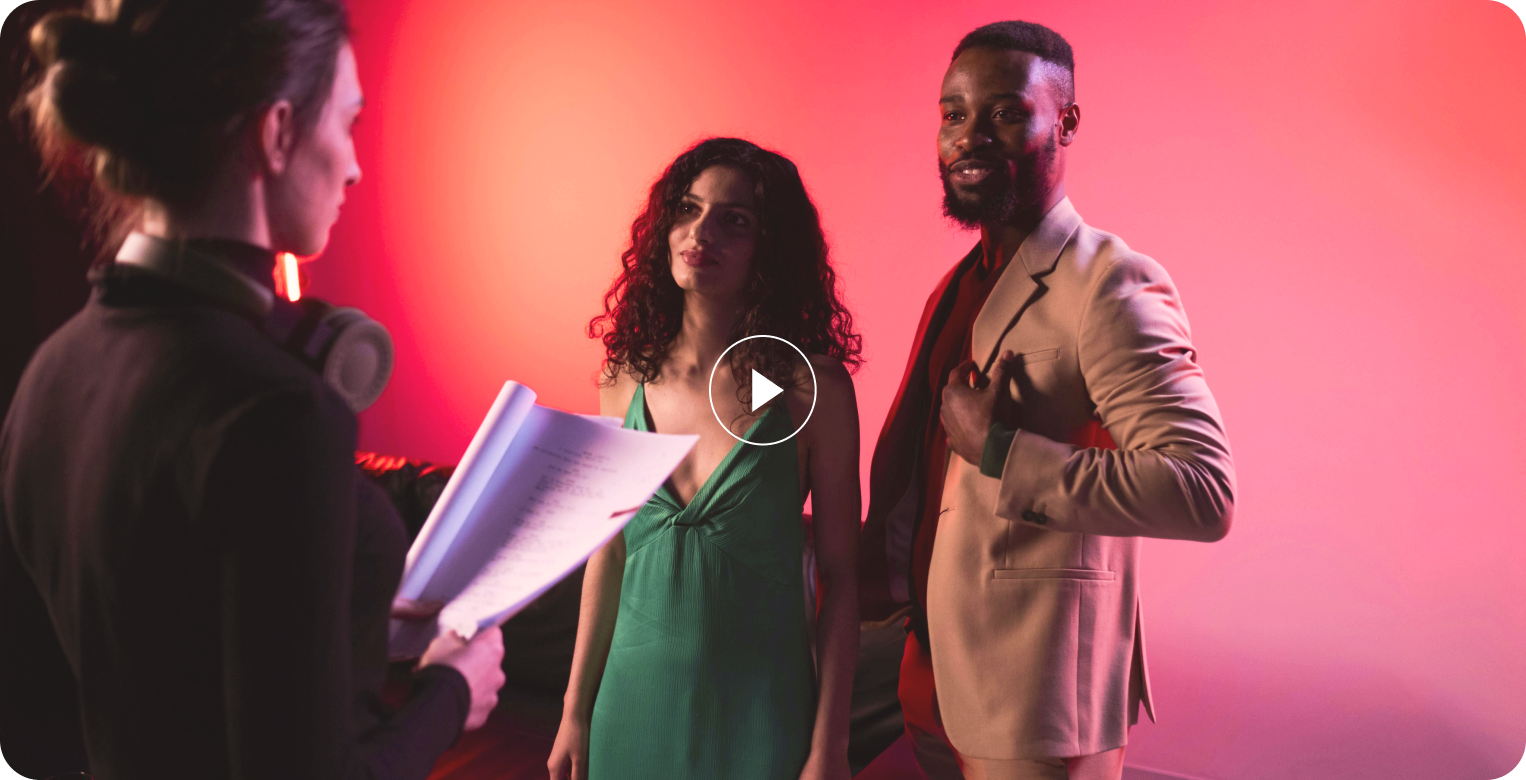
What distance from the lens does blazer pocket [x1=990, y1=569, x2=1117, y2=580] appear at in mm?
1363

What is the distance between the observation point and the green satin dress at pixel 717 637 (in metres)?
1.42

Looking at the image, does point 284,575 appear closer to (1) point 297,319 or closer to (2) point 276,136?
(1) point 297,319

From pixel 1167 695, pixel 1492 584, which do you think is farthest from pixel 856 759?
pixel 1492 584

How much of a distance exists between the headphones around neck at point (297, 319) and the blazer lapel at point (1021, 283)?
0.97 m

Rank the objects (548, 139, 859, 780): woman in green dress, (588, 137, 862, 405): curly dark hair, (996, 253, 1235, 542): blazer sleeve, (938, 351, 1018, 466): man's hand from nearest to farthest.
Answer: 1. (996, 253, 1235, 542): blazer sleeve
2. (938, 351, 1018, 466): man's hand
3. (548, 139, 859, 780): woman in green dress
4. (588, 137, 862, 405): curly dark hair

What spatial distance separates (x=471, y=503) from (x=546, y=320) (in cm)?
333

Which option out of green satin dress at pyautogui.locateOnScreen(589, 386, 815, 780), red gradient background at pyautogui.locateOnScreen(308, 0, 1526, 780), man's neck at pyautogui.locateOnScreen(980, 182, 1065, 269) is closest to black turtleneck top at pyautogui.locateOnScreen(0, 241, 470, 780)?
green satin dress at pyautogui.locateOnScreen(589, 386, 815, 780)

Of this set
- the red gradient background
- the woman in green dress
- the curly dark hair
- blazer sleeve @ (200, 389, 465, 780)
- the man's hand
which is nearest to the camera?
blazer sleeve @ (200, 389, 465, 780)

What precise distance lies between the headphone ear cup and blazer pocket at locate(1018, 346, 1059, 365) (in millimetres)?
972

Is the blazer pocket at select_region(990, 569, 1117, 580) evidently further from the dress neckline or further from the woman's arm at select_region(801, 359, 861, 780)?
the dress neckline

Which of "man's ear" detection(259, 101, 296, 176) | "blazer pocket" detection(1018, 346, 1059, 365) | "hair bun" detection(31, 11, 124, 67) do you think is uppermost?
"hair bun" detection(31, 11, 124, 67)

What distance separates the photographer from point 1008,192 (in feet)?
4.80

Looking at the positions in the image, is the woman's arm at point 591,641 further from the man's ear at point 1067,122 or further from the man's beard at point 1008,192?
the man's ear at point 1067,122

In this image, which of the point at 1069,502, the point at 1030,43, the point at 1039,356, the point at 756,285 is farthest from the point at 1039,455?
the point at 1030,43
